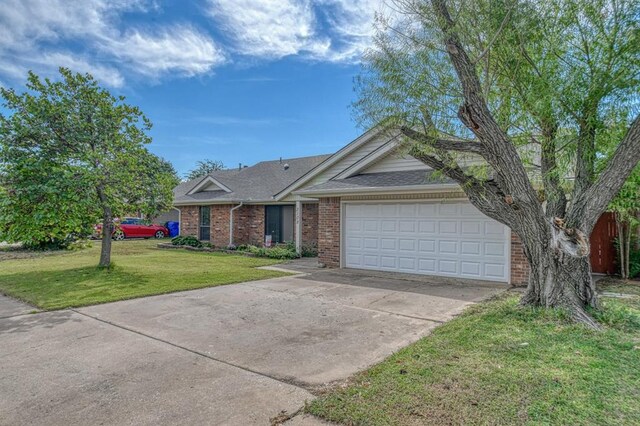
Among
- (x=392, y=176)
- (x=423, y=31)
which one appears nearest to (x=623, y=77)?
(x=423, y=31)

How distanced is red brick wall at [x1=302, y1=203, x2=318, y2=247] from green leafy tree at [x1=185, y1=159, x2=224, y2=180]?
3769 centimetres

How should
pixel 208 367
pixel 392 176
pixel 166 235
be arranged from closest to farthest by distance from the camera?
pixel 208 367
pixel 392 176
pixel 166 235

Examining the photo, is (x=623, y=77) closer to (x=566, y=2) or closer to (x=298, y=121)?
(x=566, y=2)

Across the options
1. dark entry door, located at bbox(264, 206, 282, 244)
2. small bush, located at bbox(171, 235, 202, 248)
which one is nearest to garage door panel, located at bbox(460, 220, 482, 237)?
dark entry door, located at bbox(264, 206, 282, 244)

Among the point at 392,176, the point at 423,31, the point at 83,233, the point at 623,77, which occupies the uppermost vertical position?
the point at 423,31

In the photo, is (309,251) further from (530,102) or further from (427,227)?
(530,102)

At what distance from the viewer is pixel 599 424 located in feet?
9.39

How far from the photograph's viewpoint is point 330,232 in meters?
12.5

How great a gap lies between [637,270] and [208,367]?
10.8 meters

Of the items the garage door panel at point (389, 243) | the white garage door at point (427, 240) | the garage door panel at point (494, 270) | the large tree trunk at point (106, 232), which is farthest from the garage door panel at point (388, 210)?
the large tree trunk at point (106, 232)

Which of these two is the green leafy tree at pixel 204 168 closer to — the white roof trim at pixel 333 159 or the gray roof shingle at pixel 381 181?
the white roof trim at pixel 333 159

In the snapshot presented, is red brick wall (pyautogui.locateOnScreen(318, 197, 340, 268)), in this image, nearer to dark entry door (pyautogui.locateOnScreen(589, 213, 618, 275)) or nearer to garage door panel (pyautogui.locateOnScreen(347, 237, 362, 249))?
garage door panel (pyautogui.locateOnScreen(347, 237, 362, 249))

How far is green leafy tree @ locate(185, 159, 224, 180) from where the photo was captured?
5097 centimetres

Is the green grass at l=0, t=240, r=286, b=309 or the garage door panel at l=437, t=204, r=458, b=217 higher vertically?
the garage door panel at l=437, t=204, r=458, b=217
